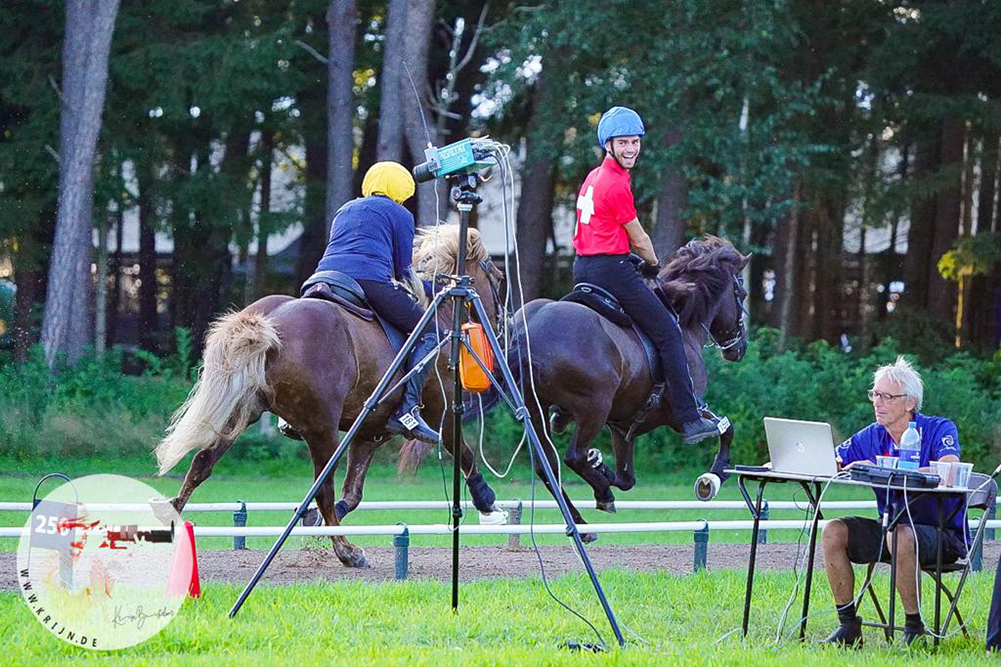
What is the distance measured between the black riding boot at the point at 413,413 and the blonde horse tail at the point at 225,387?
3.49 feet

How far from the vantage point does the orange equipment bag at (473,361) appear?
656 cm

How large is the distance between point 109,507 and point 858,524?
11.5 ft

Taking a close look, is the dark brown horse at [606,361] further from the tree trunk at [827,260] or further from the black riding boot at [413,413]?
the tree trunk at [827,260]

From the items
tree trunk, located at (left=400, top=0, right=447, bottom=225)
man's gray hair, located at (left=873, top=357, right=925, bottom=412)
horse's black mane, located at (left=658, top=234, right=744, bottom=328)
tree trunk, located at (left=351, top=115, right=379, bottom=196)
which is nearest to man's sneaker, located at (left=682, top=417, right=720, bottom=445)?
horse's black mane, located at (left=658, top=234, right=744, bottom=328)

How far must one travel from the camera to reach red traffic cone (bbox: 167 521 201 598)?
6379 mm

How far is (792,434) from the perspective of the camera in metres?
6.39

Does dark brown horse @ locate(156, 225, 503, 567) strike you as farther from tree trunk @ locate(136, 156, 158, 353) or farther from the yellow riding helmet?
tree trunk @ locate(136, 156, 158, 353)

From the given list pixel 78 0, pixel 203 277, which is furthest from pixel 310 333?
pixel 203 277

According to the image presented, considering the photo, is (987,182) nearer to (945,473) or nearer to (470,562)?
(470,562)

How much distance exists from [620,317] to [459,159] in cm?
339

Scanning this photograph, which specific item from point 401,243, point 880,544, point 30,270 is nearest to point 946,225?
point 30,270

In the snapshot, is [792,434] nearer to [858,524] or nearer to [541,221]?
[858,524]

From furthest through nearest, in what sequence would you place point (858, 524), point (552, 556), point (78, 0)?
point (78, 0) < point (552, 556) < point (858, 524)

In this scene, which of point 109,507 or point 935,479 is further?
point 935,479
